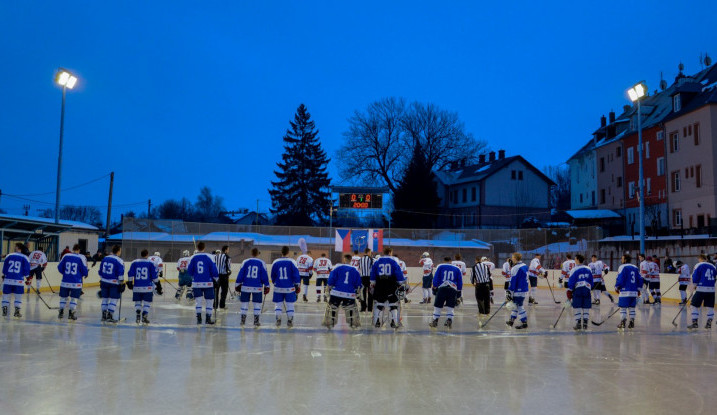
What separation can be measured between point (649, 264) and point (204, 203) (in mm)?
89655

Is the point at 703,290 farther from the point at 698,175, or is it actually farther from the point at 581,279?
the point at 698,175

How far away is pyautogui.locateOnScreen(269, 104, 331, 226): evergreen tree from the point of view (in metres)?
54.7

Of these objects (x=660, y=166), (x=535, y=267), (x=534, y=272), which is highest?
(x=660, y=166)

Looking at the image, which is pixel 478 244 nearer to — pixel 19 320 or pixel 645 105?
pixel 645 105

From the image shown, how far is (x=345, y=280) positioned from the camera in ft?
41.5

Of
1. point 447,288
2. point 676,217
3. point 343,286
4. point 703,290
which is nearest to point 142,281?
point 343,286

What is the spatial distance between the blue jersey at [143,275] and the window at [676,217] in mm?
35945

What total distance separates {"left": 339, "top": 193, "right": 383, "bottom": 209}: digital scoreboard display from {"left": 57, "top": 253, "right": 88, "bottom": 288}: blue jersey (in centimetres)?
2128

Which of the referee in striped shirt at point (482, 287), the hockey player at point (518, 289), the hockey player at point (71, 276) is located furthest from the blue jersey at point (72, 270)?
the hockey player at point (518, 289)

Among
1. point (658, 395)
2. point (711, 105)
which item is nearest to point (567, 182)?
point (711, 105)

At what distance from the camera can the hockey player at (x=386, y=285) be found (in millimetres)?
12914

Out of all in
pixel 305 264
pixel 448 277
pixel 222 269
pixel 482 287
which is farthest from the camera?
pixel 305 264

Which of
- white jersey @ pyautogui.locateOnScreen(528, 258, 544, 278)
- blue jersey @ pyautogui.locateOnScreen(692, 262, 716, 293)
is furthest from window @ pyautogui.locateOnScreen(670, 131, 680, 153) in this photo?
blue jersey @ pyautogui.locateOnScreen(692, 262, 716, 293)

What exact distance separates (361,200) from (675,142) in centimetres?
2167
